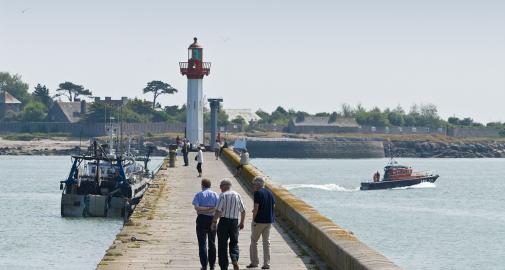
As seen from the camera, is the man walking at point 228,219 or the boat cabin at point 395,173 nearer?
the man walking at point 228,219

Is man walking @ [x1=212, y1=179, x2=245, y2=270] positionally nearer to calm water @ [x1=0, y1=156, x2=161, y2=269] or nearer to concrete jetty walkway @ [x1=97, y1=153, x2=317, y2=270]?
concrete jetty walkway @ [x1=97, y1=153, x2=317, y2=270]

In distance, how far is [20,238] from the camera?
175ft

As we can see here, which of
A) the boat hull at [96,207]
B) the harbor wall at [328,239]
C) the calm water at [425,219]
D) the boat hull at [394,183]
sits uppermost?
the harbor wall at [328,239]

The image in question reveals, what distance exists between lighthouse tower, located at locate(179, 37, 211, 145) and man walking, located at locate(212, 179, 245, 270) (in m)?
76.8

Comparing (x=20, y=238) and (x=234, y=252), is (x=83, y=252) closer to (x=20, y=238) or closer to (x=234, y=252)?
(x=20, y=238)

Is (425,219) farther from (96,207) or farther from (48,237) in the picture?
(48,237)

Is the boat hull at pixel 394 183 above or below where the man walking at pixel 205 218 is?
below

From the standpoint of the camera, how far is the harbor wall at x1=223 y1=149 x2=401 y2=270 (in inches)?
716

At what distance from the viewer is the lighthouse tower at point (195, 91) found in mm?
97750

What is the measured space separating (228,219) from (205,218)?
53 cm

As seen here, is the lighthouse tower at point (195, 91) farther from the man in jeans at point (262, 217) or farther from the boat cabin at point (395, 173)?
the man in jeans at point (262, 217)

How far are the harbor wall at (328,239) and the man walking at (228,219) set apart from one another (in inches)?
73.7

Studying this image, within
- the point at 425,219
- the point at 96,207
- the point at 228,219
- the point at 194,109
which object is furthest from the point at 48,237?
the point at 194,109

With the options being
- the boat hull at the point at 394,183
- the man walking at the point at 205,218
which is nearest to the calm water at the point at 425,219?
the boat hull at the point at 394,183
